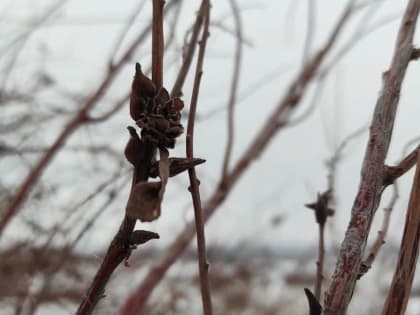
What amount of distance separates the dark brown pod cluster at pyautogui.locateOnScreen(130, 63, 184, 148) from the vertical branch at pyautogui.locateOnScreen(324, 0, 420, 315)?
10cm

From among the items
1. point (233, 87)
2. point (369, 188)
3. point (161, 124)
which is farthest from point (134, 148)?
point (233, 87)

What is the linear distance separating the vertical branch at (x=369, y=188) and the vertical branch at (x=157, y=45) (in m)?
0.11

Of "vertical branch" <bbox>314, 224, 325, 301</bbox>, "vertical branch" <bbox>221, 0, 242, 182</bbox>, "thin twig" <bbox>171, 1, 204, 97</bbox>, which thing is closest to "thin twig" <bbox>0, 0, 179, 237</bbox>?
"vertical branch" <bbox>221, 0, 242, 182</bbox>

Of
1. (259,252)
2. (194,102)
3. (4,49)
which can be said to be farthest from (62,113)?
(259,252)

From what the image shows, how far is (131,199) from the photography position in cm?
20

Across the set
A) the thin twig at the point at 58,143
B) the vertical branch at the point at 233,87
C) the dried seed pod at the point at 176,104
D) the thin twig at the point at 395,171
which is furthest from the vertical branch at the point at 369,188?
the thin twig at the point at 58,143

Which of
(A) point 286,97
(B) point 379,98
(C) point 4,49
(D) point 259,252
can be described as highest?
(D) point 259,252

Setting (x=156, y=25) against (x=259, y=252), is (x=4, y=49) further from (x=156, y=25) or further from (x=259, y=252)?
(x=259, y=252)

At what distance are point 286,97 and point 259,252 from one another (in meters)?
2.14

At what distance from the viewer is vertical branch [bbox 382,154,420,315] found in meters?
0.25

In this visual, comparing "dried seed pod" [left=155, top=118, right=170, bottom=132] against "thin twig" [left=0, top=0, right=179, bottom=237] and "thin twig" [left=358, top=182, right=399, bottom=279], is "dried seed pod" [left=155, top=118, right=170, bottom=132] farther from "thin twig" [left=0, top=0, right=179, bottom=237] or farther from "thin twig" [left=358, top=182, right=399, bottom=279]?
"thin twig" [left=0, top=0, right=179, bottom=237]

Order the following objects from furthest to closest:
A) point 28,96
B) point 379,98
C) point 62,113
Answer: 1. point 28,96
2. point 62,113
3. point 379,98

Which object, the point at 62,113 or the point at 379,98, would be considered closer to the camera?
the point at 379,98

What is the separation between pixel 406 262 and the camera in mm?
248
